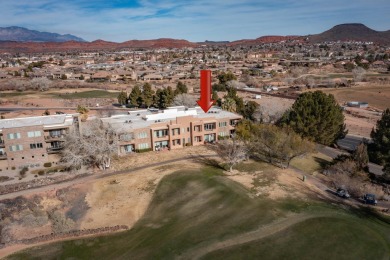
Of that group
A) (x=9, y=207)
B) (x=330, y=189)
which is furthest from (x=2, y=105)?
(x=330, y=189)

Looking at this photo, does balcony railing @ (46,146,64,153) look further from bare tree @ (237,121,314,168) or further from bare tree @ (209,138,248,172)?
bare tree @ (237,121,314,168)

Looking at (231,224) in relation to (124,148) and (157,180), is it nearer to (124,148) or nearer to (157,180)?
(157,180)

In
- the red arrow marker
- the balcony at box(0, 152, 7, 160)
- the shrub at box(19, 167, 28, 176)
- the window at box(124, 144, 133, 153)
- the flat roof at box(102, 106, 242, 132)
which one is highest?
the red arrow marker

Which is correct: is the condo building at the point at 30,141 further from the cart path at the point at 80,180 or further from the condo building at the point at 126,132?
the cart path at the point at 80,180

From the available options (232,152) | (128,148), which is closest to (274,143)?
(232,152)

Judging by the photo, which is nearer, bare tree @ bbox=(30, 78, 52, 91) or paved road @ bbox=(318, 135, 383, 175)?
paved road @ bbox=(318, 135, 383, 175)

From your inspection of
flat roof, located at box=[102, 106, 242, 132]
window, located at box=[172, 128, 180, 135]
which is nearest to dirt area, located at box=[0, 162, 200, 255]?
window, located at box=[172, 128, 180, 135]

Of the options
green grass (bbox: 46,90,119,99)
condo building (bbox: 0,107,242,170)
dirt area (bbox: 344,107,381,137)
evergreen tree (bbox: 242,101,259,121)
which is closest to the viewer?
condo building (bbox: 0,107,242,170)
